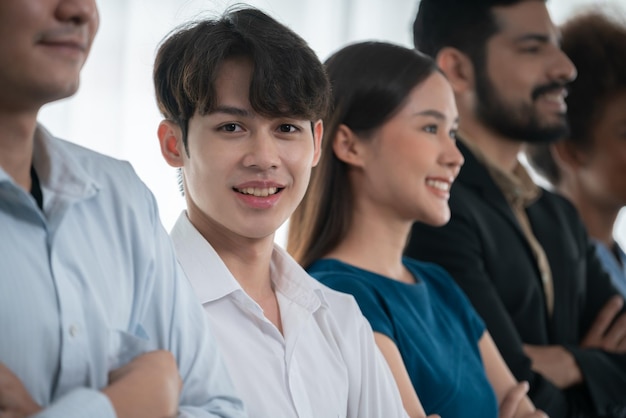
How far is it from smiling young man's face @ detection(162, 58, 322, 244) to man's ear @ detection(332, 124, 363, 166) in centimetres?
47

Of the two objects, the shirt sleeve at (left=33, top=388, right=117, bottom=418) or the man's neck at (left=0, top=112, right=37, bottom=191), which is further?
the man's neck at (left=0, top=112, right=37, bottom=191)

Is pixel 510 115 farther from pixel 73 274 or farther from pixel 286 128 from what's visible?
pixel 73 274

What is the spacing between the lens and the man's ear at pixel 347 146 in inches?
85.4

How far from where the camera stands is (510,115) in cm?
301

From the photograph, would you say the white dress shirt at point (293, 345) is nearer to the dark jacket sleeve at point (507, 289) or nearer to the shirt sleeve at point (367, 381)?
the shirt sleeve at point (367, 381)

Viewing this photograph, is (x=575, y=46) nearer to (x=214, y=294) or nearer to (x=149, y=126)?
(x=149, y=126)

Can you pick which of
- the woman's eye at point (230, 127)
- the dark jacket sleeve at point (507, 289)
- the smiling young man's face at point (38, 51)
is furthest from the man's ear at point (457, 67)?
the smiling young man's face at point (38, 51)

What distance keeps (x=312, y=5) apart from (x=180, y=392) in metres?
2.61

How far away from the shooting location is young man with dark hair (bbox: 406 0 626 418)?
8.31 ft

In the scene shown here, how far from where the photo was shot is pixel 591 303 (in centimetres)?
296

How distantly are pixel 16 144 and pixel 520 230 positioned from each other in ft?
5.91

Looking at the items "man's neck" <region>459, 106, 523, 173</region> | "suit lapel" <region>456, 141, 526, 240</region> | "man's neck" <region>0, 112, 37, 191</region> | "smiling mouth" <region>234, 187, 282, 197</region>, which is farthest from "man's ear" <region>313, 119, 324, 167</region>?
"man's neck" <region>459, 106, 523, 173</region>

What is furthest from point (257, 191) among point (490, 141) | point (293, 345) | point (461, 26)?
point (461, 26)

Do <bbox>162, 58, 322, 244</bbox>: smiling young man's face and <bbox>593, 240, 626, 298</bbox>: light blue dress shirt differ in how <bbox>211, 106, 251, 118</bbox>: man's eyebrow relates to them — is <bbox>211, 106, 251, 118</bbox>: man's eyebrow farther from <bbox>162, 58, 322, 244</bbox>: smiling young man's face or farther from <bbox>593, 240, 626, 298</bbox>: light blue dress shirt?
<bbox>593, 240, 626, 298</bbox>: light blue dress shirt
